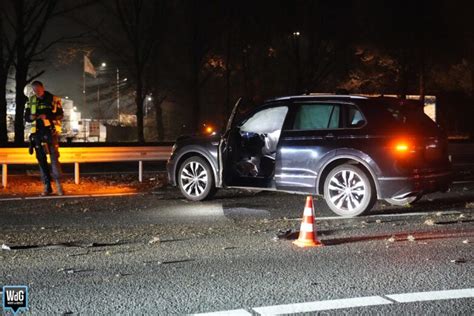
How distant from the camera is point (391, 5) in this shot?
3534 cm

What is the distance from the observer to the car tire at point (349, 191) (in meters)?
9.36

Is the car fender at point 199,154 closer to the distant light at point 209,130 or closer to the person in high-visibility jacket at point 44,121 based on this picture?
the distant light at point 209,130

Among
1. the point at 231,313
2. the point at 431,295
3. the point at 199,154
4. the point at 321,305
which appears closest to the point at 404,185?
the point at 199,154

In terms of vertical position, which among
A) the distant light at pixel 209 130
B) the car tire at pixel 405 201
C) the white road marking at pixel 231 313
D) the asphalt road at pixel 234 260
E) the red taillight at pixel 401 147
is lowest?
the white road marking at pixel 231 313

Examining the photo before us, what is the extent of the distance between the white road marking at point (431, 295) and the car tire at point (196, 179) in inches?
240

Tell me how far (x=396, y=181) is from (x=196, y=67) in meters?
29.3

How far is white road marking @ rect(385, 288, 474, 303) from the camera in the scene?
522cm

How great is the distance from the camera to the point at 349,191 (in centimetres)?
951

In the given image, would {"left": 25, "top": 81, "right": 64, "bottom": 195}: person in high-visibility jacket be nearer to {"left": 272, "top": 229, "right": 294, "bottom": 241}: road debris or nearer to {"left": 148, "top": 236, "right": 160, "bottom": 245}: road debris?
{"left": 148, "top": 236, "right": 160, "bottom": 245}: road debris

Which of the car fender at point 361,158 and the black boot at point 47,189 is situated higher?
the car fender at point 361,158

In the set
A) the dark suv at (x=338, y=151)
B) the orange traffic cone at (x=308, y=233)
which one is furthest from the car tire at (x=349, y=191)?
the orange traffic cone at (x=308, y=233)

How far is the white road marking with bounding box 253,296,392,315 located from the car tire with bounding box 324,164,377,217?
13.7 feet

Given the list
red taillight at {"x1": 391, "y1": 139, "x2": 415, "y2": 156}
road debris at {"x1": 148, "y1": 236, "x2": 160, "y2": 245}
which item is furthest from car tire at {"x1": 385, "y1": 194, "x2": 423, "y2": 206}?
road debris at {"x1": 148, "y1": 236, "x2": 160, "y2": 245}

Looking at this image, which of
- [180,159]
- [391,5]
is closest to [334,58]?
[391,5]
